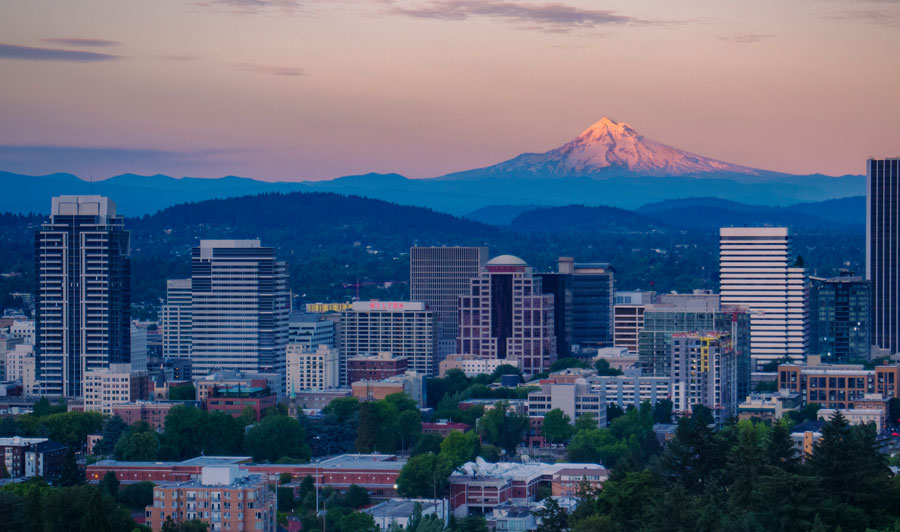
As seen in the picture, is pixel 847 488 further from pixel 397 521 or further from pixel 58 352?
pixel 58 352

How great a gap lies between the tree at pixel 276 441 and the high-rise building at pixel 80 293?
21572 mm

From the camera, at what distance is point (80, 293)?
4077 inches

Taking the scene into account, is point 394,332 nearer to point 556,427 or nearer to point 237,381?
point 237,381

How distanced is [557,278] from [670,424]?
123ft

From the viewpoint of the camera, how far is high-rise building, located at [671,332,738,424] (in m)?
97.1

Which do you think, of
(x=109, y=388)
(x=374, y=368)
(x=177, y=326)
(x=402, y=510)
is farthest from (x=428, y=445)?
(x=177, y=326)

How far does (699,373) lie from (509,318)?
26729mm

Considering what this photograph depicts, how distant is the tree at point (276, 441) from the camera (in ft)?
274

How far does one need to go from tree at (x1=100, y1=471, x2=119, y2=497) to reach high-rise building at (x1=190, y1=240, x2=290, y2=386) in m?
41.3

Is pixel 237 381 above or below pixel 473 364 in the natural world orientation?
below

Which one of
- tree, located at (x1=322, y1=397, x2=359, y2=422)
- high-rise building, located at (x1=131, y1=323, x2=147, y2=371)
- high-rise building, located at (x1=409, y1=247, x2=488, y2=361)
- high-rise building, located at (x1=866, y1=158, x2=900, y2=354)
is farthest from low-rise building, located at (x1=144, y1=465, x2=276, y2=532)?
high-rise building, located at (x1=866, y1=158, x2=900, y2=354)

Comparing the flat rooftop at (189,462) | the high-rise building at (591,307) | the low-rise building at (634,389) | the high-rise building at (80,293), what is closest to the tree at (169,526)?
the flat rooftop at (189,462)

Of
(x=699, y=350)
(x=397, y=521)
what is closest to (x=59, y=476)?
(x=397, y=521)

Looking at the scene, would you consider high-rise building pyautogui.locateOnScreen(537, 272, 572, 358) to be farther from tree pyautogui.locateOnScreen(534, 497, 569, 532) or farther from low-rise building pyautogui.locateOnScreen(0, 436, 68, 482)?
tree pyautogui.locateOnScreen(534, 497, 569, 532)
